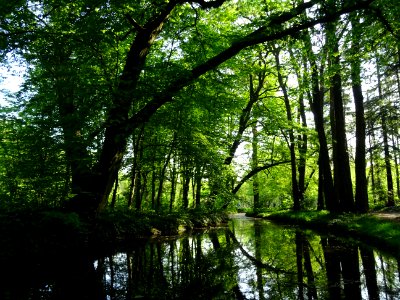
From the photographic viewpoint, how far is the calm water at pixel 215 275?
545cm

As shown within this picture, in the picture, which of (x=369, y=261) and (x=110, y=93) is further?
(x=110, y=93)

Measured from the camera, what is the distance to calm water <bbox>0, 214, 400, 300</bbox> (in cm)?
545

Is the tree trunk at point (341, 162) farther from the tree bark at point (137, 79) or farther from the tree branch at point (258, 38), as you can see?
the tree bark at point (137, 79)

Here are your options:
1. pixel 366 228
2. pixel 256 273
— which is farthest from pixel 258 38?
pixel 366 228

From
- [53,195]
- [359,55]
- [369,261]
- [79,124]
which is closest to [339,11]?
[359,55]

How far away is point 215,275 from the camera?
6.84 m

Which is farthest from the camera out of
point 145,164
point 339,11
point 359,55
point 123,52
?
point 145,164

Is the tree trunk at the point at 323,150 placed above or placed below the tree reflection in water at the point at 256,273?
above

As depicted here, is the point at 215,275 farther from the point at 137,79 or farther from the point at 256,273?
the point at 137,79

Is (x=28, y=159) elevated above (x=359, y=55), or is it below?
below

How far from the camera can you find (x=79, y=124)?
845 cm

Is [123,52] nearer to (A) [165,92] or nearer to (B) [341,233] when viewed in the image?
(A) [165,92]

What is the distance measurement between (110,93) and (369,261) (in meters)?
7.31

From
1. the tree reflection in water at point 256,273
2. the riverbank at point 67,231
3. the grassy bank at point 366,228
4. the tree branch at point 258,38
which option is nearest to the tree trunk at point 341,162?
the grassy bank at point 366,228
